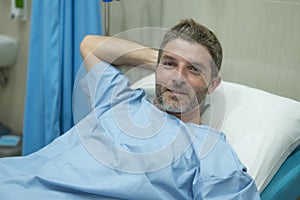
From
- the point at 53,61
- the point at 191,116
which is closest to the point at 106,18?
the point at 53,61

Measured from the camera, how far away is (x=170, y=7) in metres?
1.99

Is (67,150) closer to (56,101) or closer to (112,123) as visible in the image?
(112,123)

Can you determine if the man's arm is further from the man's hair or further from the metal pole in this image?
the metal pole

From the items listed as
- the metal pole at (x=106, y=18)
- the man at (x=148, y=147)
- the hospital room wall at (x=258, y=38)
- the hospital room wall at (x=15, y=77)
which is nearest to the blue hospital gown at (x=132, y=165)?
the man at (x=148, y=147)

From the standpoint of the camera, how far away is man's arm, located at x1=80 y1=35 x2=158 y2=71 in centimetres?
156

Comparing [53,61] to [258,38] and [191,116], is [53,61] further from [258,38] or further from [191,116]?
[258,38]

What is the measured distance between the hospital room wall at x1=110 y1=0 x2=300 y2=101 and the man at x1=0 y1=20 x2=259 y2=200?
0.89ft

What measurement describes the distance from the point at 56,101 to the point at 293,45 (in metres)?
0.96

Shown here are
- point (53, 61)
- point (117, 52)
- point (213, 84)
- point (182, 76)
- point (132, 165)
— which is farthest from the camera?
point (53, 61)

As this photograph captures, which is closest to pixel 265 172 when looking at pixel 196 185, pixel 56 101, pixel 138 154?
pixel 196 185

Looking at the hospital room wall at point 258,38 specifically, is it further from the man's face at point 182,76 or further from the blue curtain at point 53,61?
the blue curtain at point 53,61

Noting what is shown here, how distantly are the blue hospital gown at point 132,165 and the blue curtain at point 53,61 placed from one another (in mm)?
454

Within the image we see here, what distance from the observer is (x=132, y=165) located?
1.22m

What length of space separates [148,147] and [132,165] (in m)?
0.07
